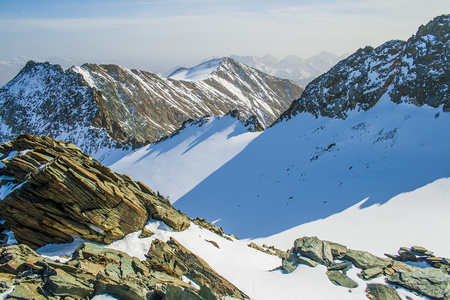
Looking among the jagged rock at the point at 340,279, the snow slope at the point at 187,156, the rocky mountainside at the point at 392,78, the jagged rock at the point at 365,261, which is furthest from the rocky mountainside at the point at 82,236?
the rocky mountainside at the point at 392,78

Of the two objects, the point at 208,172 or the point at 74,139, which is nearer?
the point at 208,172

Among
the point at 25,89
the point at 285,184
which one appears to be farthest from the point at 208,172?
the point at 25,89

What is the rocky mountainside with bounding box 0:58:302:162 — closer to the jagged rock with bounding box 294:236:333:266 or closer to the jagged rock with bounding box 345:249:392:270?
the jagged rock with bounding box 294:236:333:266

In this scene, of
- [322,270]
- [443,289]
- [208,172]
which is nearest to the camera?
[443,289]

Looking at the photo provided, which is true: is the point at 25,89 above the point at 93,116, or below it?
above

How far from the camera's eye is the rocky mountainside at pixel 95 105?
83.6m

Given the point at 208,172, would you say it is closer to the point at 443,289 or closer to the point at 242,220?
the point at 242,220

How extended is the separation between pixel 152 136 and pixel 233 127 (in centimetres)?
5797

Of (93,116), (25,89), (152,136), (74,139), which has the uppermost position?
(25,89)

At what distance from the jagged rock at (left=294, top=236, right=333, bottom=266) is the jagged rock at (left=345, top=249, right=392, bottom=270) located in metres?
1.16

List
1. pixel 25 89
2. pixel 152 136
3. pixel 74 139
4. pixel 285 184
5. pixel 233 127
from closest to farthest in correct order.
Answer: pixel 285 184
pixel 233 127
pixel 74 139
pixel 25 89
pixel 152 136

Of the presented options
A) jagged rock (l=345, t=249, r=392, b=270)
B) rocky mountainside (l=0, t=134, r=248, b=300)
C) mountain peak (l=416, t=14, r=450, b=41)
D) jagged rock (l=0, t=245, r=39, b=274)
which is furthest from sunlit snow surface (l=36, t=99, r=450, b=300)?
mountain peak (l=416, t=14, r=450, b=41)

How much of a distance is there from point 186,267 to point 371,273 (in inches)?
392

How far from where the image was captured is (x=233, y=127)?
61.1 m
